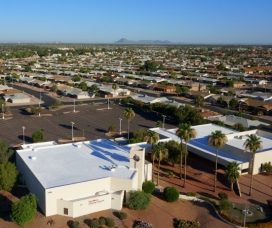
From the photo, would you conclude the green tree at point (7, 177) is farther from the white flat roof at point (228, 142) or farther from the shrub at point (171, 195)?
the white flat roof at point (228, 142)

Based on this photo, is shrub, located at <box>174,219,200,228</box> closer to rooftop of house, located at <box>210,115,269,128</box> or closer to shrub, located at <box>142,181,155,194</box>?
shrub, located at <box>142,181,155,194</box>

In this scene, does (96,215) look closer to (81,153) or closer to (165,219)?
(165,219)

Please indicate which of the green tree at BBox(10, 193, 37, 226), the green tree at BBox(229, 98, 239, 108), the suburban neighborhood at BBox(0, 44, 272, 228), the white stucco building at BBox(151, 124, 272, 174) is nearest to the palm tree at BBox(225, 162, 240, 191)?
the suburban neighborhood at BBox(0, 44, 272, 228)

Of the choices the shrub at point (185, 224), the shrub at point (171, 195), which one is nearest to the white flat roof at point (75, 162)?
the shrub at point (171, 195)

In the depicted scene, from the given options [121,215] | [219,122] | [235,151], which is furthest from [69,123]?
[121,215]

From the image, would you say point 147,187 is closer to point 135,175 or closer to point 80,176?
point 135,175

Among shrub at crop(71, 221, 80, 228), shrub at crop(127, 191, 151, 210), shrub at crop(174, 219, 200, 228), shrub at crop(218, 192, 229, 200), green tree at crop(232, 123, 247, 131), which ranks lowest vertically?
shrub at crop(174, 219, 200, 228)
